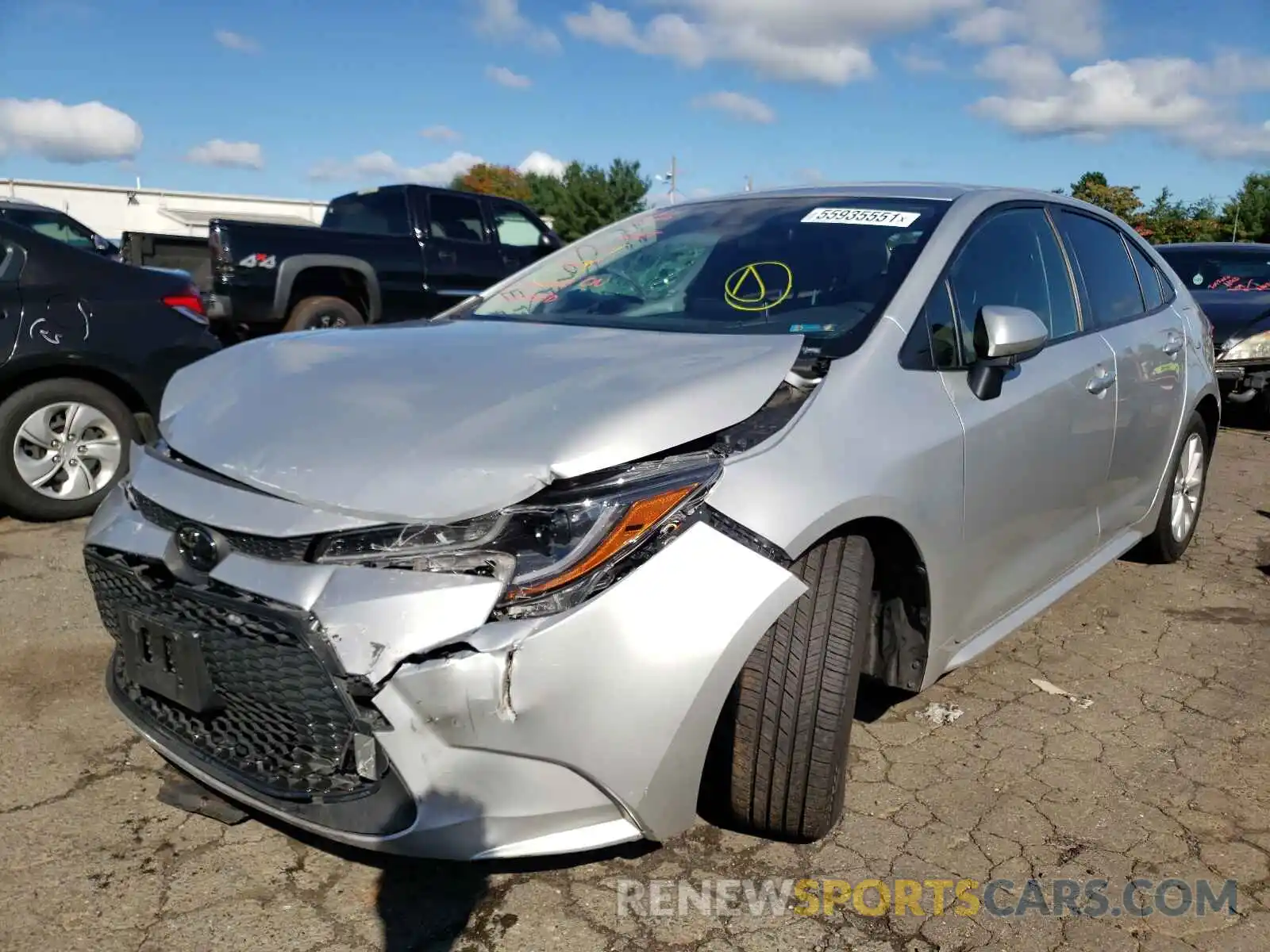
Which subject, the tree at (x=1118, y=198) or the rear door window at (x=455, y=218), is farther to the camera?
the tree at (x=1118, y=198)

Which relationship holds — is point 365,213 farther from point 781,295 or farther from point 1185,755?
point 1185,755

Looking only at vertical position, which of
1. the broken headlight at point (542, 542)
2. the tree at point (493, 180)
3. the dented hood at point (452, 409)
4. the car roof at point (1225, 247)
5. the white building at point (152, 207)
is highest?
the tree at point (493, 180)

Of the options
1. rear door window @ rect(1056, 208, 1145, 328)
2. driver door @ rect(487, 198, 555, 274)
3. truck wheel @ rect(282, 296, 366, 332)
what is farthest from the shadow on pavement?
driver door @ rect(487, 198, 555, 274)

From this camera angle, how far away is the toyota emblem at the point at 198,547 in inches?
81.5

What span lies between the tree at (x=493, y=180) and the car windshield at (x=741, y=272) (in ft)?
235

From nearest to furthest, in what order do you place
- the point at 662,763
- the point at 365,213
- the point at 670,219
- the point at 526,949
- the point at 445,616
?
the point at 445,616 → the point at 662,763 → the point at 526,949 → the point at 670,219 → the point at 365,213

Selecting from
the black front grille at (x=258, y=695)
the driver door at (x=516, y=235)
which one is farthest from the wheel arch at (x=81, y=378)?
the driver door at (x=516, y=235)

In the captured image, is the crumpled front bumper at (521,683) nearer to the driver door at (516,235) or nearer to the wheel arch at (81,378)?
the wheel arch at (81,378)

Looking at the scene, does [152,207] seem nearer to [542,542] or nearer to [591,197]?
[591,197]

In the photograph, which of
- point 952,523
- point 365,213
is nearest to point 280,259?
point 365,213

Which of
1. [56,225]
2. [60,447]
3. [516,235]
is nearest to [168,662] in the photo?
[60,447]

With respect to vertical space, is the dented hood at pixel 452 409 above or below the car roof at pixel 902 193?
below

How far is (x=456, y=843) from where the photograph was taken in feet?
6.40

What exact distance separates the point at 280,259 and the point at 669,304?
6.99 meters
